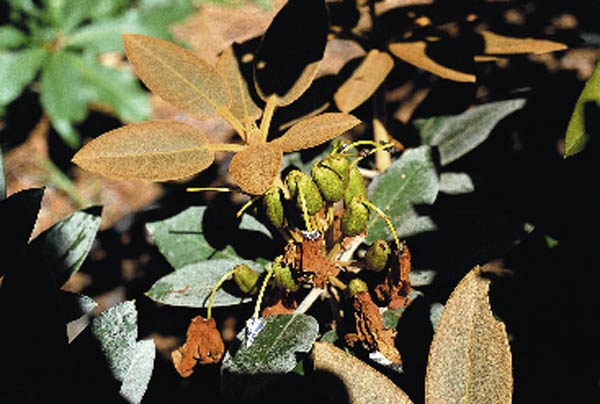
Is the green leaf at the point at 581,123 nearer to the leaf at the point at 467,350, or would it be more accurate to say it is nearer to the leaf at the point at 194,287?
the leaf at the point at 467,350

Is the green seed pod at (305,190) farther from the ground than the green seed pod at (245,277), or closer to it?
farther from the ground

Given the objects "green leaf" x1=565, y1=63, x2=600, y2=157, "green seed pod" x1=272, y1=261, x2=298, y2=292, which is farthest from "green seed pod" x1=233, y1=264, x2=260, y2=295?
"green leaf" x1=565, y1=63, x2=600, y2=157

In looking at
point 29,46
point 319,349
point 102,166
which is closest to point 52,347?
point 102,166

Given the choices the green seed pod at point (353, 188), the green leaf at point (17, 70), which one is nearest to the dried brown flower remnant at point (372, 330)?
the green seed pod at point (353, 188)

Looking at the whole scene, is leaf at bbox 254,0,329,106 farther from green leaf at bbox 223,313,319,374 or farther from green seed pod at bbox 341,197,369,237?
green leaf at bbox 223,313,319,374

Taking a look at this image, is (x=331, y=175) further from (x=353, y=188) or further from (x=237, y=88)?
(x=237, y=88)
